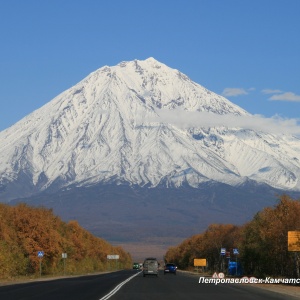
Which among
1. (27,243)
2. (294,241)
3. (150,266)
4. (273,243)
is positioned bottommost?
(150,266)

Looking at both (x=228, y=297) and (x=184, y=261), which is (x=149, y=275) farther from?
(x=184, y=261)

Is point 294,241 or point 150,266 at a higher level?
point 294,241

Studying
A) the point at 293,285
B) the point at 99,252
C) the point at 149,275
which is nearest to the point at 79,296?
the point at 293,285

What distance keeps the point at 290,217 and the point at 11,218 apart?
3709 cm

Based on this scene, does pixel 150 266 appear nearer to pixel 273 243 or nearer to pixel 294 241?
pixel 273 243

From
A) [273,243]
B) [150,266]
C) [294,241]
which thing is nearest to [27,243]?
[150,266]

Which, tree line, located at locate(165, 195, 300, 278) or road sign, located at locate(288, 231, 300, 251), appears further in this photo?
tree line, located at locate(165, 195, 300, 278)

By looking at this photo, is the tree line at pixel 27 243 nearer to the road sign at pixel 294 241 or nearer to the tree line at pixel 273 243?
the tree line at pixel 273 243

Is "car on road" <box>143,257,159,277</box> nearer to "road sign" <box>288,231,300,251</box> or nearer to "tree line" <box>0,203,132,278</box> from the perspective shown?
"tree line" <box>0,203,132,278</box>

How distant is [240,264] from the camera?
341 ft

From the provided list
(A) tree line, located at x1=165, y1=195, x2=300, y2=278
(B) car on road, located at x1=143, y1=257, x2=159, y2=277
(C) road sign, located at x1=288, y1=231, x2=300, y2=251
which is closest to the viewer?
(C) road sign, located at x1=288, y1=231, x2=300, y2=251

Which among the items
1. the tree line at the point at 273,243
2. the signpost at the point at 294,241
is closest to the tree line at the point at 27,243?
the tree line at the point at 273,243

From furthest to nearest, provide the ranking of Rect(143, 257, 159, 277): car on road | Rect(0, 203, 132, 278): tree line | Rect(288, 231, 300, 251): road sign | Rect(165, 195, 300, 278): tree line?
1. Rect(143, 257, 159, 277): car on road
2. Rect(0, 203, 132, 278): tree line
3. Rect(165, 195, 300, 278): tree line
4. Rect(288, 231, 300, 251): road sign

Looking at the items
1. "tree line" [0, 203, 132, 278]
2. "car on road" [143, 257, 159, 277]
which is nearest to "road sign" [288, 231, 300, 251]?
"car on road" [143, 257, 159, 277]
